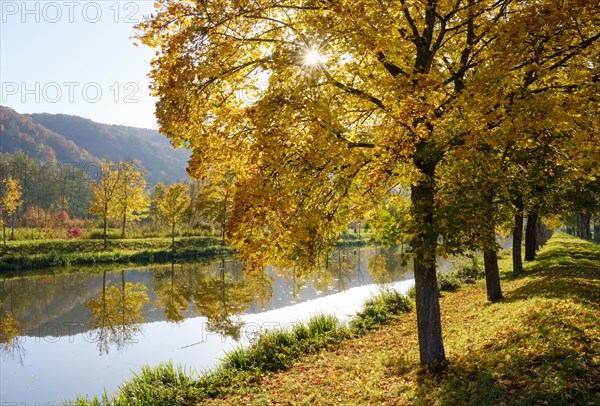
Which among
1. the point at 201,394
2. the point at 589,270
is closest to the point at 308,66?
the point at 201,394

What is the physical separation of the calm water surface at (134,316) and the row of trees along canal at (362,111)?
6.27 ft

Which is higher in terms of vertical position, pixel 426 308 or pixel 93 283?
pixel 426 308

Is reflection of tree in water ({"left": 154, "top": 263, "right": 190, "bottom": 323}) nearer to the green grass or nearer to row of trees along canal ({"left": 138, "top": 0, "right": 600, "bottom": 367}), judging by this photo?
the green grass

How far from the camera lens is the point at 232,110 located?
25.8ft

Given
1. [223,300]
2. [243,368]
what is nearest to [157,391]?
[243,368]

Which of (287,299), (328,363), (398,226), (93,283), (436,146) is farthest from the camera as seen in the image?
(93,283)

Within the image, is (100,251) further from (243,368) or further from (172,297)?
(243,368)

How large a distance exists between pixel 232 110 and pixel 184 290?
22.2 meters

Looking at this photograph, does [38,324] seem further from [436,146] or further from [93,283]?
[436,146]

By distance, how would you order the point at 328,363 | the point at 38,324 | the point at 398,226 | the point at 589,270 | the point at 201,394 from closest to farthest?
the point at 398,226 < the point at 201,394 < the point at 328,363 < the point at 589,270 < the point at 38,324

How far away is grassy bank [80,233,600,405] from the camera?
22.4 ft

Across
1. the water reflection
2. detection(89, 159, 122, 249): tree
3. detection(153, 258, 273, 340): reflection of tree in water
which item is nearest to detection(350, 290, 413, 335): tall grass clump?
the water reflection

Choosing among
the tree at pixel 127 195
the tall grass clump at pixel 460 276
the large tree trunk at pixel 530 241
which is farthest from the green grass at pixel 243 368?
the tree at pixel 127 195

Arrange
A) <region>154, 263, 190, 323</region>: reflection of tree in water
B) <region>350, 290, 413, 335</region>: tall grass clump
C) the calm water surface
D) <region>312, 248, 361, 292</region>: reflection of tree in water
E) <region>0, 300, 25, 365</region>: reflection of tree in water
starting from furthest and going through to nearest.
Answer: <region>312, 248, 361, 292</region>: reflection of tree in water, <region>154, 263, 190, 323</region>: reflection of tree in water, <region>0, 300, 25, 365</region>: reflection of tree in water, <region>350, 290, 413, 335</region>: tall grass clump, the calm water surface
